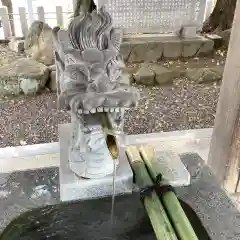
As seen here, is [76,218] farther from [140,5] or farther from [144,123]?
[140,5]

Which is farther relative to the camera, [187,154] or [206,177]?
[187,154]

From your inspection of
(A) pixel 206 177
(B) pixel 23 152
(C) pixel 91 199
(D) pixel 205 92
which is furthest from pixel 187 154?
(D) pixel 205 92

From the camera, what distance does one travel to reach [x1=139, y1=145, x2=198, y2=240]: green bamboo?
4.63 ft

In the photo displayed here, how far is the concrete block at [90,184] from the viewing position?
1.64 metres

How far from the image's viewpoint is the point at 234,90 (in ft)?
6.73

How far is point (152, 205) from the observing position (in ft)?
5.17

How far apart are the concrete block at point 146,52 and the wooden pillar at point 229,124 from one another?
2.77m

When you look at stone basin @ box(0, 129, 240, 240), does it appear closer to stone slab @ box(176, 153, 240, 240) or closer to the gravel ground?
stone slab @ box(176, 153, 240, 240)

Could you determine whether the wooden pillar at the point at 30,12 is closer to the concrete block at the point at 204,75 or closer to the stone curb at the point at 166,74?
the stone curb at the point at 166,74

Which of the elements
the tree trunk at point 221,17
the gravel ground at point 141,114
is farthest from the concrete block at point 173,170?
the tree trunk at point 221,17

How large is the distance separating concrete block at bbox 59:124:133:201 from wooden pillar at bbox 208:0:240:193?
0.78 metres

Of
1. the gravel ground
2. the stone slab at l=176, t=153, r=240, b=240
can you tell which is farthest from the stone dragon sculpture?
the gravel ground

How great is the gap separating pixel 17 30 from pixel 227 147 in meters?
4.63

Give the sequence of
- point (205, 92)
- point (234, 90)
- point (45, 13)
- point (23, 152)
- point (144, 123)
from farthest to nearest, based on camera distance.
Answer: point (45, 13) < point (205, 92) < point (144, 123) < point (23, 152) < point (234, 90)
